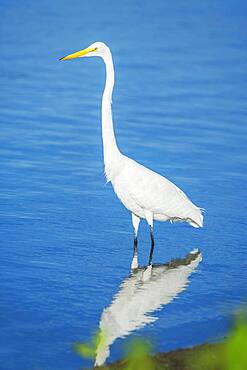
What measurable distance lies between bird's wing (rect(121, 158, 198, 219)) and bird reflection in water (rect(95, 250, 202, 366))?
368 mm

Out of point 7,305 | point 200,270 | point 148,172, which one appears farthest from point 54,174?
point 7,305

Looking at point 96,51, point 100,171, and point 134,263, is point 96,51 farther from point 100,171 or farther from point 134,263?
point 100,171

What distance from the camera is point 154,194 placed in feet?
26.1

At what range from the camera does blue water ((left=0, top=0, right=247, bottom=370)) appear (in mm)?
6359

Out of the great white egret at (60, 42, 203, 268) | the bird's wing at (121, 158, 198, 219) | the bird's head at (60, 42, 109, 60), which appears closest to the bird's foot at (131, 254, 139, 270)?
the great white egret at (60, 42, 203, 268)

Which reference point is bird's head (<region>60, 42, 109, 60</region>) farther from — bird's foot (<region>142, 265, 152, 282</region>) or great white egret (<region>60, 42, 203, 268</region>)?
bird's foot (<region>142, 265, 152, 282</region>)

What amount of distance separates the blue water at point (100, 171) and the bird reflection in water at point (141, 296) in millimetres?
72

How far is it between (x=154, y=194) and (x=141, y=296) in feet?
4.40

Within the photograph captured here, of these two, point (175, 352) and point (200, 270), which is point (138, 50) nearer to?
point (200, 270)

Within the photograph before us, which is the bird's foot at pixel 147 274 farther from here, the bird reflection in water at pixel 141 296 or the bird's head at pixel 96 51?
the bird's head at pixel 96 51

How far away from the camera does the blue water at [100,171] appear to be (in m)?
6.36

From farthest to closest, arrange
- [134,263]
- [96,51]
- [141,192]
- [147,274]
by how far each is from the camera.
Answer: [96,51] < [141,192] < [134,263] < [147,274]

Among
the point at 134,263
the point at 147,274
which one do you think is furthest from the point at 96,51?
the point at 147,274

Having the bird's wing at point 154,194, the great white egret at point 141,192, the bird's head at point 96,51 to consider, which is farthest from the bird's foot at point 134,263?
the bird's head at point 96,51
